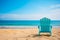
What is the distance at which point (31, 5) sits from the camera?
43.7 feet

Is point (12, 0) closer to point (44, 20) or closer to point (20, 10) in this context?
point (20, 10)

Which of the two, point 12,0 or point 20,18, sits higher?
point 12,0

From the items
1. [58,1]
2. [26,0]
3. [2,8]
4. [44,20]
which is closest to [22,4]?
[26,0]

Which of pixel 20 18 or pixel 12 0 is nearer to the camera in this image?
pixel 12 0

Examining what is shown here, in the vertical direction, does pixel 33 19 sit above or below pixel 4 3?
below

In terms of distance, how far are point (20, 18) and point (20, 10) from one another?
878mm

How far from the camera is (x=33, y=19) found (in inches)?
572

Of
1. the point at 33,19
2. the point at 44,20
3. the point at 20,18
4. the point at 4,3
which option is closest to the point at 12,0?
the point at 4,3

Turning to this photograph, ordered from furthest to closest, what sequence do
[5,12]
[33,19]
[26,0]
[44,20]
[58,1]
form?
1. [33,19]
2. [5,12]
3. [26,0]
4. [58,1]
5. [44,20]

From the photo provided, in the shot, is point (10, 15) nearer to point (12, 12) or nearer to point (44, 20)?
point (12, 12)

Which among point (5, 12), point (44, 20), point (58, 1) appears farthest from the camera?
point (5, 12)

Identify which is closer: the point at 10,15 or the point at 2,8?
the point at 2,8

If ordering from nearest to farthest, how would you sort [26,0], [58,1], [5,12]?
[58,1], [26,0], [5,12]

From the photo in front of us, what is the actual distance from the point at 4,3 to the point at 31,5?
2.56m
